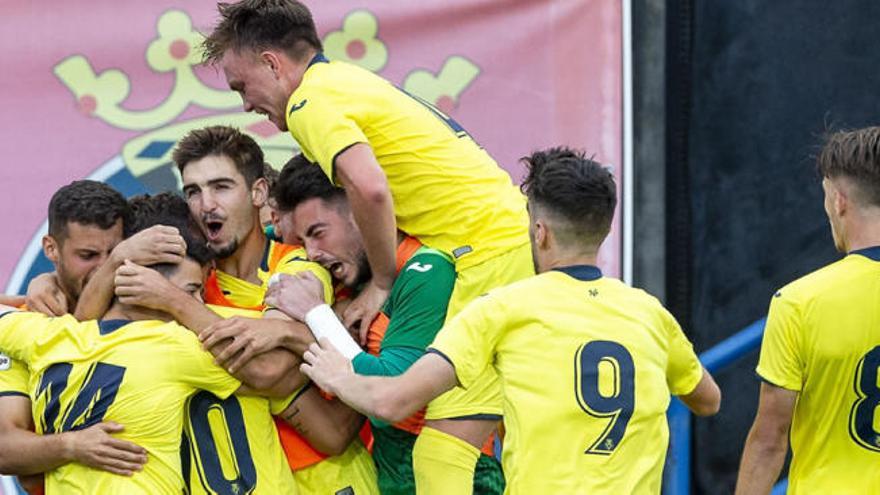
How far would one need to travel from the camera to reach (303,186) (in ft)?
21.2

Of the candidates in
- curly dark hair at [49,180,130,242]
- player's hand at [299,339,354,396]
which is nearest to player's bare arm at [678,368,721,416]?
player's hand at [299,339,354,396]

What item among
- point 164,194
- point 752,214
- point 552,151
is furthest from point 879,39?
point 164,194

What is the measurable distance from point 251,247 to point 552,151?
1288mm

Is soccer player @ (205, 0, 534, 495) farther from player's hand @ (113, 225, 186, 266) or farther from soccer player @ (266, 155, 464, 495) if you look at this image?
player's hand @ (113, 225, 186, 266)

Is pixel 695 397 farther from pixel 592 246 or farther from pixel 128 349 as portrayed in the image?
pixel 128 349

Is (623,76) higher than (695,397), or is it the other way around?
(623,76)

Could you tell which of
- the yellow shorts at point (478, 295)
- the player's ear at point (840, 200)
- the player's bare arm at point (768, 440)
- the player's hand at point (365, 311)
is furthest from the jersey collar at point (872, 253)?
the player's hand at point (365, 311)

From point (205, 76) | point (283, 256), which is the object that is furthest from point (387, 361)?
point (205, 76)

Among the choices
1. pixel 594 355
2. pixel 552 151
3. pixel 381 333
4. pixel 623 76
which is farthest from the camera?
pixel 623 76

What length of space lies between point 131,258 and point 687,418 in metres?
2.42

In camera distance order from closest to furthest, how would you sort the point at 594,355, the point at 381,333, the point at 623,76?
the point at 594,355 < the point at 381,333 < the point at 623,76

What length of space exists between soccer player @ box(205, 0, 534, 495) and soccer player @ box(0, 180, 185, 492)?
0.58 meters

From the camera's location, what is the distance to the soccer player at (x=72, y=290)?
19.3ft

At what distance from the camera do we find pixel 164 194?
6.43 meters
